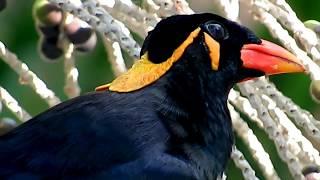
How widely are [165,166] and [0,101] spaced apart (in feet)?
0.86

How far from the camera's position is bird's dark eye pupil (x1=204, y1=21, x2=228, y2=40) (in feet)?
5.75

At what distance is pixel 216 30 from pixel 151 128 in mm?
181

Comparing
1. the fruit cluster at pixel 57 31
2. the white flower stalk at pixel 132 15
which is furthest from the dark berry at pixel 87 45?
the white flower stalk at pixel 132 15

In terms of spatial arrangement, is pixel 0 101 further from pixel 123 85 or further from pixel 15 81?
pixel 15 81

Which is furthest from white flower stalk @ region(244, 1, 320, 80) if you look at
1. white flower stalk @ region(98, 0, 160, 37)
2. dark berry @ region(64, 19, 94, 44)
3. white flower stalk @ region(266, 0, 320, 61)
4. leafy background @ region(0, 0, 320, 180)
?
leafy background @ region(0, 0, 320, 180)

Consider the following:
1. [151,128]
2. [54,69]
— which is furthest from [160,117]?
[54,69]

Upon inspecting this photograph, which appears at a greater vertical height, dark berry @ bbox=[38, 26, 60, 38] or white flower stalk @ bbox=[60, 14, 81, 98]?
dark berry @ bbox=[38, 26, 60, 38]

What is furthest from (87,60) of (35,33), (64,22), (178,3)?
(178,3)

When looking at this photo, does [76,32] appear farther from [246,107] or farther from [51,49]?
[246,107]

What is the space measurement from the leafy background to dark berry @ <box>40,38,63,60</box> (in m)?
0.48

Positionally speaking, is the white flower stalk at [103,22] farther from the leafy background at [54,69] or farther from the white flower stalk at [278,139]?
the leafy background at [54,69]

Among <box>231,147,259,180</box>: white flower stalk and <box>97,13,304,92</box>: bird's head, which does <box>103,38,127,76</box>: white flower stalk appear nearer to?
<box>97,13,304,92</box>: bird's head

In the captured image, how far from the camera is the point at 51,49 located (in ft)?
6.03

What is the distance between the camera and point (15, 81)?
2332 millimetres
